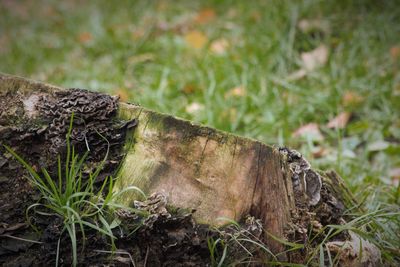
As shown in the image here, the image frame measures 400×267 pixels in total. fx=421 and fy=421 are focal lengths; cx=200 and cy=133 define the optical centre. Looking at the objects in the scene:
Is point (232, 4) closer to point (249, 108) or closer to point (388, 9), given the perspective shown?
point (388, 9)

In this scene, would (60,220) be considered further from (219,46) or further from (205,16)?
(205,16)

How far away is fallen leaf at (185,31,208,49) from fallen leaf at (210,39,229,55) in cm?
10

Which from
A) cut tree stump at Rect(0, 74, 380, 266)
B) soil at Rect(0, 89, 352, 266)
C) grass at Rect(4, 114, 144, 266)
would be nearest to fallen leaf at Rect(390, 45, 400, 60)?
soil at Rect(0, 89, 352, 266)

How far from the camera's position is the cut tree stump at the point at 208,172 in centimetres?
133

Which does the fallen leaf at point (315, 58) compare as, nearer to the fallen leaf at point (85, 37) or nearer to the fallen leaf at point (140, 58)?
the fallen leaf at point (140, 58)

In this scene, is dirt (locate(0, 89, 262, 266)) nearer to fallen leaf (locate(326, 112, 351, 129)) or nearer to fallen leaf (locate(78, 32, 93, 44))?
fallen leaf (locate(326, 112, 351, 129))

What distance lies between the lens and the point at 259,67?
10.7 feet

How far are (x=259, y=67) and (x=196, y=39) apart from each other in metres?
0.82

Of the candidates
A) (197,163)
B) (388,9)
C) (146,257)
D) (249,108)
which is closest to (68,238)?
(146,257)

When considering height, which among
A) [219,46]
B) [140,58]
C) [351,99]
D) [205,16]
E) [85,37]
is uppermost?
[205,16]

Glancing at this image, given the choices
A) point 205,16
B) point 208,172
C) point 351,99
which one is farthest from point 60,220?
point 205,16

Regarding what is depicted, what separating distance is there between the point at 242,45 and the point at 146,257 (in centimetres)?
258

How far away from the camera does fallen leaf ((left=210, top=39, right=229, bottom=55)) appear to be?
360 cm

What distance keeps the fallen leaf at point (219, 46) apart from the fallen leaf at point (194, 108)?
0.76 m
